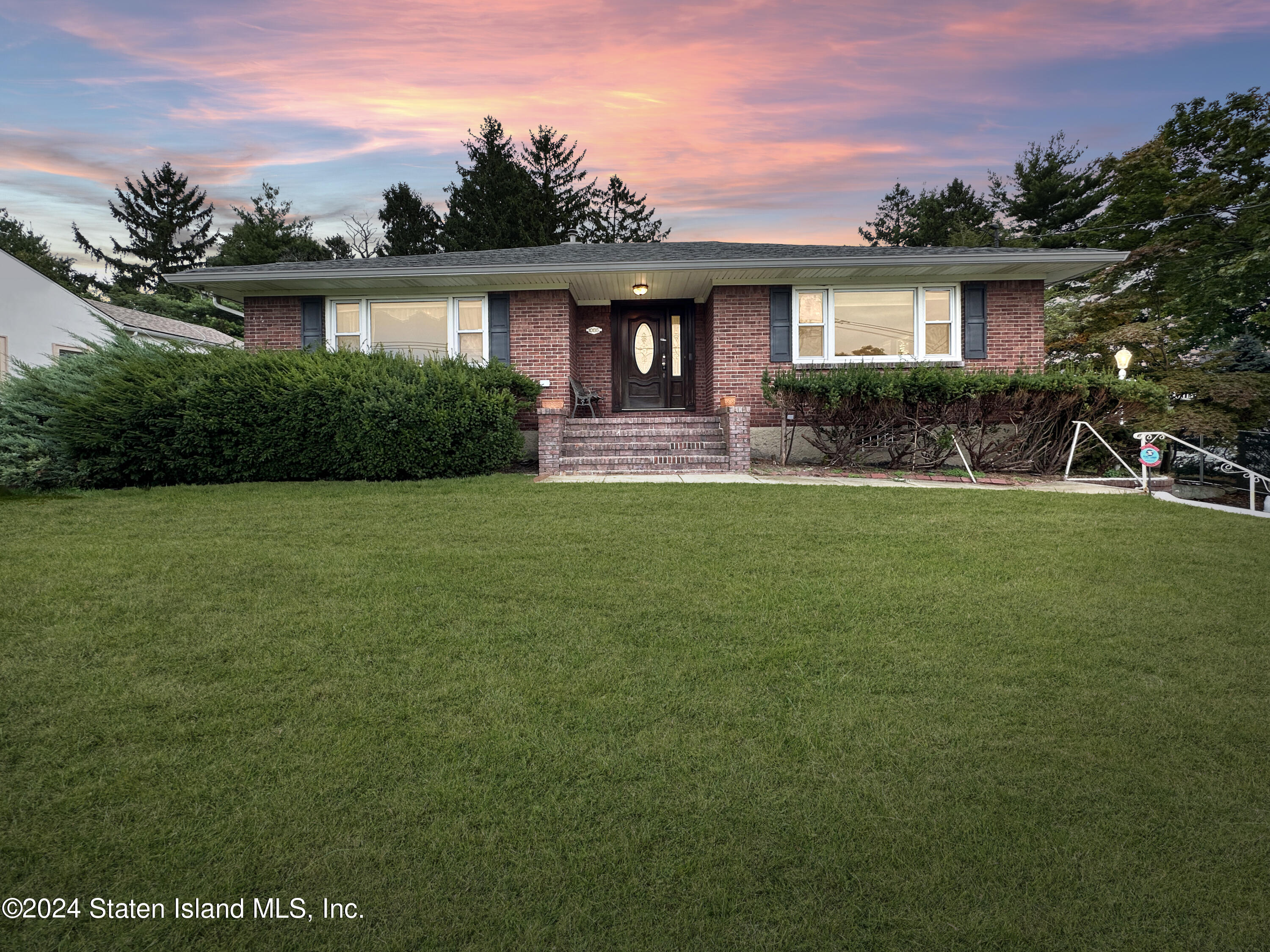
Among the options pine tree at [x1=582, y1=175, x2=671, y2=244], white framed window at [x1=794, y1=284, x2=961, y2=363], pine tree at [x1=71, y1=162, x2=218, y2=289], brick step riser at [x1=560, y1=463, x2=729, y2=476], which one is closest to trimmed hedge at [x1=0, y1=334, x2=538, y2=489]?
brick step riser at [x1=560, y1=463, x2=729, y2=476]

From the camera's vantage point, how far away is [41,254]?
35438 mm

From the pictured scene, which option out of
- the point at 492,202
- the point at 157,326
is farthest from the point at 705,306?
the point at 492,202

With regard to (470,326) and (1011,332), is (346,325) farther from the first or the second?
(1011,332)

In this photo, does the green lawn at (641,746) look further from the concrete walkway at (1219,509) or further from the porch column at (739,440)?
the porch column at (739,440)

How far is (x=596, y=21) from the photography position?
9.90 m

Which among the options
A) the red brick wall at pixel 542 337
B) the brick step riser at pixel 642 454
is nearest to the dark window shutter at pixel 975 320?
the brick step riser at pixel 642 454

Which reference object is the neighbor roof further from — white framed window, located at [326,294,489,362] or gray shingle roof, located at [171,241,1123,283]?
white framed window, located at [326,294,489,362]

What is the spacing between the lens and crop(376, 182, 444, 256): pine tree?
3266 centimetres

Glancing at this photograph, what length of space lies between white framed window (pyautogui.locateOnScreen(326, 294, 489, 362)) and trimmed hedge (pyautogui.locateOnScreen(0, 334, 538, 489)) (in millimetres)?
3070

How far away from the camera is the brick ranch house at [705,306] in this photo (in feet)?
35.2

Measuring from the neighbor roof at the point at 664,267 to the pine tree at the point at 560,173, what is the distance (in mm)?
21843

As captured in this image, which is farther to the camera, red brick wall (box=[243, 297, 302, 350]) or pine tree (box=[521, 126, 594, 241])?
pine tree (box=[521, 126, 594, 241])

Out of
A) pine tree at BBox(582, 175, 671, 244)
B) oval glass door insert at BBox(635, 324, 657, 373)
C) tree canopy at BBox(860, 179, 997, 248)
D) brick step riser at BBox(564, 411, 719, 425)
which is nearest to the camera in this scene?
brick step riser at BBox(564, 411, 719, 425)

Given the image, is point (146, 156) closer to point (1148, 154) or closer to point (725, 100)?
point (725, 100)
